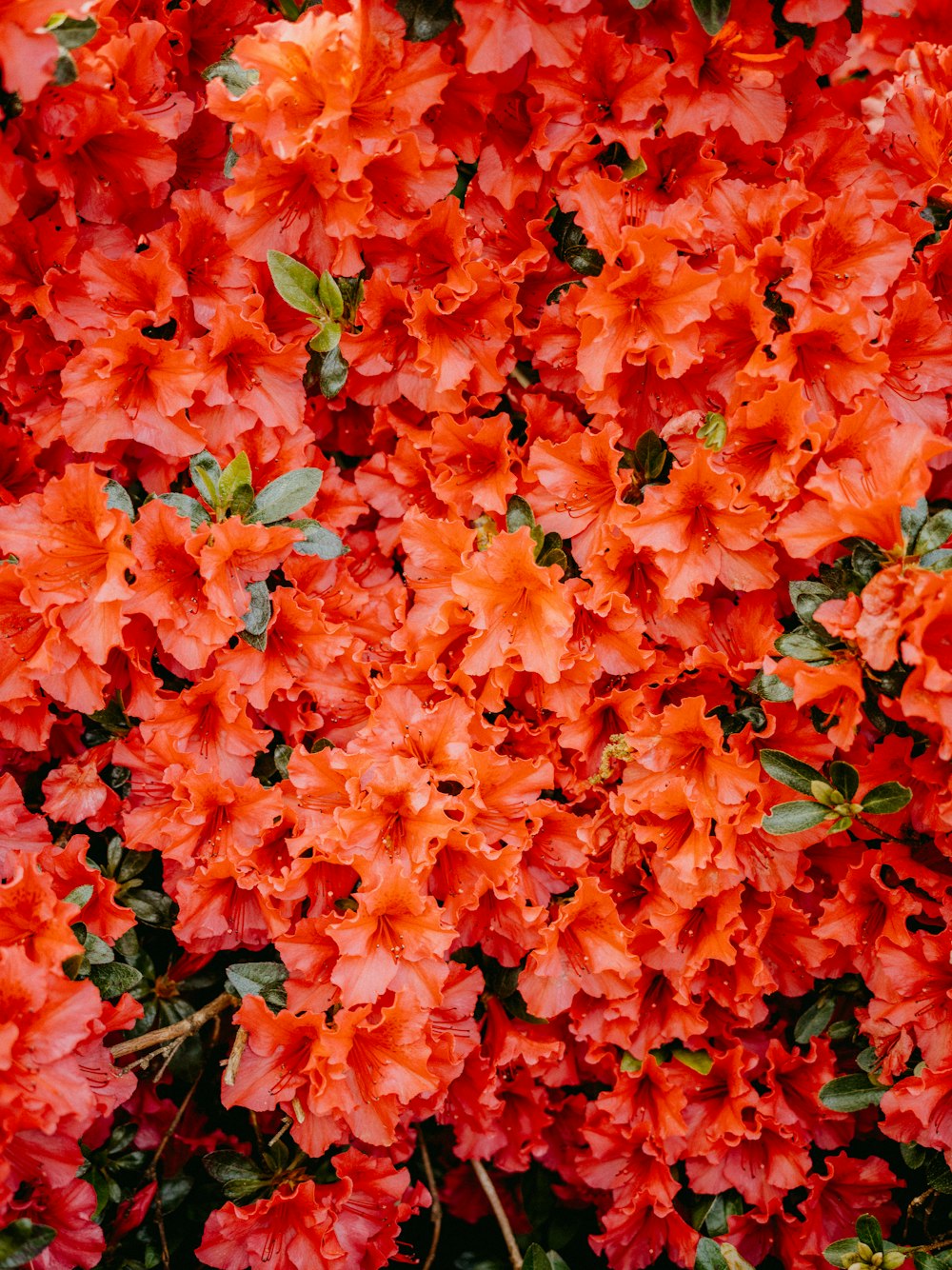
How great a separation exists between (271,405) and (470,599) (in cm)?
52

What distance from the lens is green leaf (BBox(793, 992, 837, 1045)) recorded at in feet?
6.43

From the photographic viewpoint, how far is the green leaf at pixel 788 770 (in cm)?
175

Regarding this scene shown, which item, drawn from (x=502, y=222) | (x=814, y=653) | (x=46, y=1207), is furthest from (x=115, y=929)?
(x=502, y=222)

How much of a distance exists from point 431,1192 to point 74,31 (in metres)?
2.24

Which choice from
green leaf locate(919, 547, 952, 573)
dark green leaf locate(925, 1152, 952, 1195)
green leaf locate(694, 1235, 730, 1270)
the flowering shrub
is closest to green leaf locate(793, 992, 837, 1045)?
the flowering shrub

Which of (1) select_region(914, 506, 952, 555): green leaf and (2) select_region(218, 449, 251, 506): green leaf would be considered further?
(2) select_region(218, 449, 251, 506): green leaf

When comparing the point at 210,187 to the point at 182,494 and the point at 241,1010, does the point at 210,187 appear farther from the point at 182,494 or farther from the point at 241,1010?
the point at 241,1010

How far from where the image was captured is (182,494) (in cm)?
184

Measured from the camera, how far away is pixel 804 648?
168 centimetres

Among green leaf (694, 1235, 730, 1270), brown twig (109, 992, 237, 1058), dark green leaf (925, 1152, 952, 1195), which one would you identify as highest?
brown twig (109, 992, 237, 1058)

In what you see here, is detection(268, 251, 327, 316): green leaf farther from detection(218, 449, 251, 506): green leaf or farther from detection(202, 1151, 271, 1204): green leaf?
detection(202, 1151, 271, 1204): green leaf

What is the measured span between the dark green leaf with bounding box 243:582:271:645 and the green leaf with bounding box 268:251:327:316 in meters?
0.50

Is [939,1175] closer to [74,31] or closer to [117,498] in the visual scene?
[117,498]

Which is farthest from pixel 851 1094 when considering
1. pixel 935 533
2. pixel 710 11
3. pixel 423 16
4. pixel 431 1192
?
pixel 423 16
